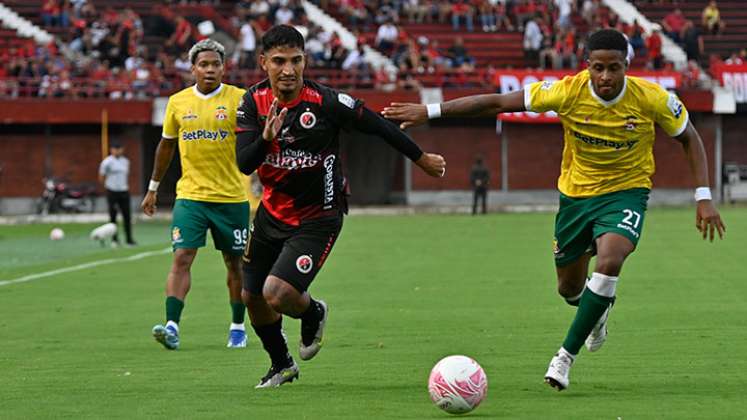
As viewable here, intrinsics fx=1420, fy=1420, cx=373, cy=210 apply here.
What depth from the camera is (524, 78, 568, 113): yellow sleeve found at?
9883mm

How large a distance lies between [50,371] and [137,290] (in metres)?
7.91

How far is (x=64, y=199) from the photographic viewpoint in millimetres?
45062

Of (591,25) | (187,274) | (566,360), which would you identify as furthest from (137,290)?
(591,25)

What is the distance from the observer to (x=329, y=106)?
9.62 m

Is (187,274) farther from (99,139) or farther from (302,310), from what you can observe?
(99,139)

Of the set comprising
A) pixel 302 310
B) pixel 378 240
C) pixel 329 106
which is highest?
pixel 329 106

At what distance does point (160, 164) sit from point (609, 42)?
16.2ft

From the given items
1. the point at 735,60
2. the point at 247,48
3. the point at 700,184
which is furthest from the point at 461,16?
the point at 700,184

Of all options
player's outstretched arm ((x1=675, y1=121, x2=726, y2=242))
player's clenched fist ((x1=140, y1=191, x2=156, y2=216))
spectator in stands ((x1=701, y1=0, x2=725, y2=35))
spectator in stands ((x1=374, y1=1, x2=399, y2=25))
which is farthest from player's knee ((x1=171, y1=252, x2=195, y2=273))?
spectator in stands ((x1=701, y1=0, x2=725, y2=35))

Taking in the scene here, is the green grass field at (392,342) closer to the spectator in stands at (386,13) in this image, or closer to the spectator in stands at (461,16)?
the spectator in stands at (386,13)

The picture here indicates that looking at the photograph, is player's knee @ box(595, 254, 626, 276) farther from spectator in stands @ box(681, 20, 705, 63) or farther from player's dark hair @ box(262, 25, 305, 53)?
spectator in stands @ box(681, 20, 705, 63)

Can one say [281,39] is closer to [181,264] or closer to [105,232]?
[181,264]

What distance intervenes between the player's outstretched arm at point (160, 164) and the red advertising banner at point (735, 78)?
38.3 metres

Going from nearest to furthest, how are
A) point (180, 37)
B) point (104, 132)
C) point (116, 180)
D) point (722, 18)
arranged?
point (116, 180) → point (104, 132) → point (180, 37) → point (722, 18)
